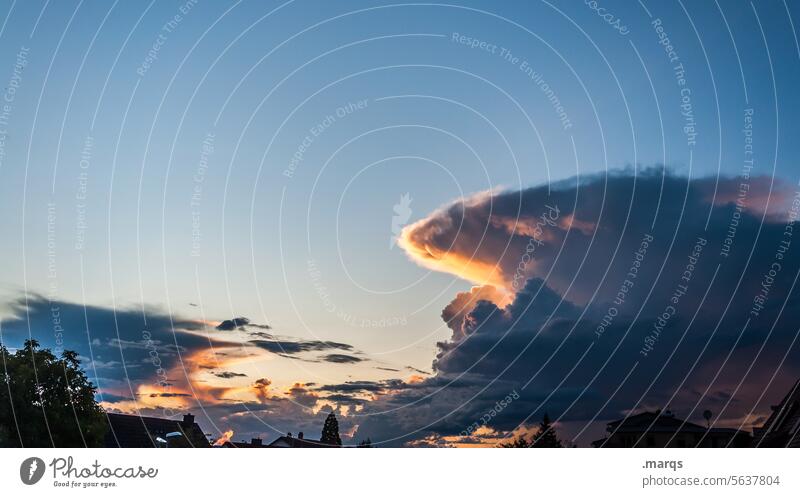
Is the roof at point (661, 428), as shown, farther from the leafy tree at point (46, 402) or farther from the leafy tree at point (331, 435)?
the leafy tree at point (46, 402)

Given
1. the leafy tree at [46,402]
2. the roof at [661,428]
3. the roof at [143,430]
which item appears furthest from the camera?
the roof at [661,428]

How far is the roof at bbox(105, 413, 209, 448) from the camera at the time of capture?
4872 cm

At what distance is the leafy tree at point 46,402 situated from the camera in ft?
112

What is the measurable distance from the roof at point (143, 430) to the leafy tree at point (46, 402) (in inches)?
254

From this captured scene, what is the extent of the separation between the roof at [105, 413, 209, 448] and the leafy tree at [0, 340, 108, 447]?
6442 mm

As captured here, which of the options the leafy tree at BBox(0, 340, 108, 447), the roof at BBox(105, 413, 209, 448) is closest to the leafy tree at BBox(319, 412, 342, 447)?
the roof at BBox(105, 413, 209, 448)

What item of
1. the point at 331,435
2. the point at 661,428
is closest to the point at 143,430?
the point at 331,435

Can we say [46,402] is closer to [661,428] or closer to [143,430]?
[143,430]

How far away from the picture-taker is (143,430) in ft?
172

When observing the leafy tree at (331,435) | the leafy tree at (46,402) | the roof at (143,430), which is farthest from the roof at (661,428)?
the leafy tree at (46,402)

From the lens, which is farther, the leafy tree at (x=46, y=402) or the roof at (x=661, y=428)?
the roof at (x=661, y=428)

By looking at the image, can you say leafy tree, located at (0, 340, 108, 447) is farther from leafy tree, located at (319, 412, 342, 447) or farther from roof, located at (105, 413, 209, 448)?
leafy tree, located at (319, 412, 342, 447)

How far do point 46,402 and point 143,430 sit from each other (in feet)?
55.4
